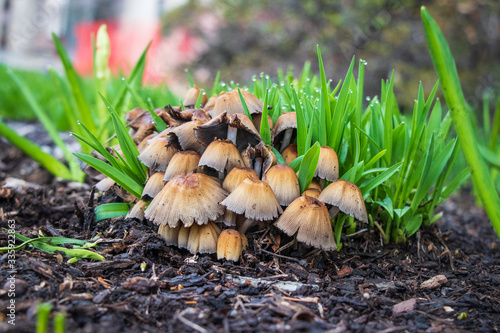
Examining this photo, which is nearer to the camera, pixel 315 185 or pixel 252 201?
pixel 252 201

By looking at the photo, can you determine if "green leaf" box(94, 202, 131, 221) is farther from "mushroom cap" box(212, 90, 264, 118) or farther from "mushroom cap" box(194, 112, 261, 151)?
"mushroom cap" box(212, 90, 264, 118)

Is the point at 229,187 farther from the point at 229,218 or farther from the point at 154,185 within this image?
the point at 154,185

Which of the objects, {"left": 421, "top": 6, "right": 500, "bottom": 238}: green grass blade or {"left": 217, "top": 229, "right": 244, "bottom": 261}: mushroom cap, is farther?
{"left": 217, "top": 229, "right": 244, "bottom": 261}: mushroom cap

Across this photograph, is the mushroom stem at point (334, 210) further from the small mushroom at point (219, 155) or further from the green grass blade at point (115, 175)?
the green grass blade at point (115, 175)

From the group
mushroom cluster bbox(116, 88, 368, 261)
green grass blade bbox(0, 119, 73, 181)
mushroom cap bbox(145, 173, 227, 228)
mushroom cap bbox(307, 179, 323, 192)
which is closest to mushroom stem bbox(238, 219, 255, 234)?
mushroom cluster bbox(116, 88, 368, 261)

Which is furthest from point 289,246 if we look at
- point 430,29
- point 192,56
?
point 192,56

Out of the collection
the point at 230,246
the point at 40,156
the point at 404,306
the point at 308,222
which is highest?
the point at 40,156

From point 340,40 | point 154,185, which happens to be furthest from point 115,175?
point 340,40

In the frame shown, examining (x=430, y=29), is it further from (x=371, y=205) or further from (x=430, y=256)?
(x=430, y=256)
